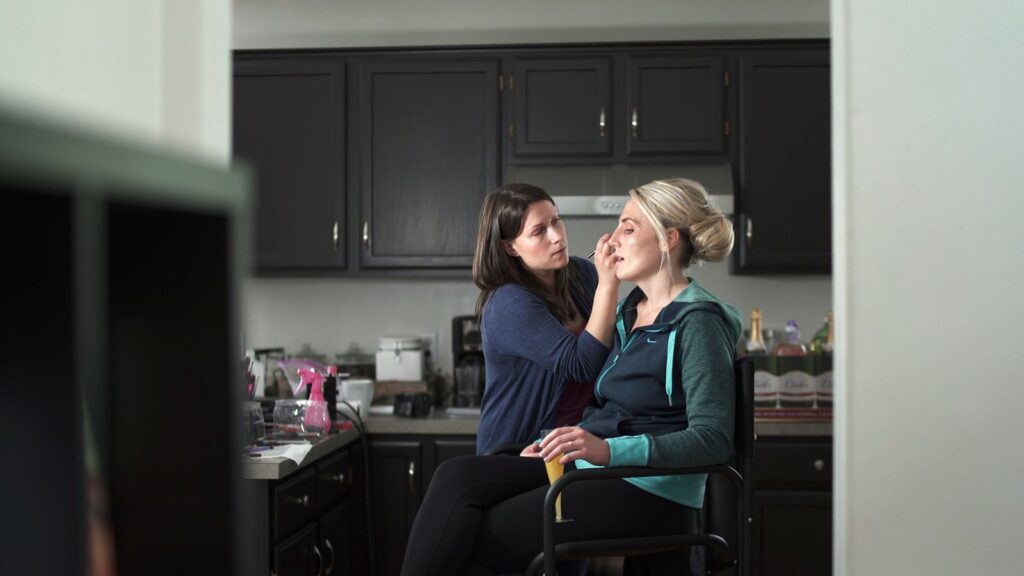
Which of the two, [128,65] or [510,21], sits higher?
[510,21]

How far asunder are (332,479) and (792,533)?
1.65 meters

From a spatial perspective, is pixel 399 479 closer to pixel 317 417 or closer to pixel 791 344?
pixel 317 417

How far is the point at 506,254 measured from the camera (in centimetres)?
240

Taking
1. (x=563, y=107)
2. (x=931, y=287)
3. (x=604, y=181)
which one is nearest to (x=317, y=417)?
(x=604, y=181)

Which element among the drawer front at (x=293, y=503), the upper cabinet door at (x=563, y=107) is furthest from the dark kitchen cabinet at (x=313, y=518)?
the upper cabinet door at (x=563, y=107)

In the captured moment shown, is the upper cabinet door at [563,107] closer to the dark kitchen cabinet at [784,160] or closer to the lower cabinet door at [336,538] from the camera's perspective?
the dark kitchen cabinet at [784,160]

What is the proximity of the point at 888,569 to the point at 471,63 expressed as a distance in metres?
2.40

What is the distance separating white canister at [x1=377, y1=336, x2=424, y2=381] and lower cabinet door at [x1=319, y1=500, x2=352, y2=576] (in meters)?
0.64

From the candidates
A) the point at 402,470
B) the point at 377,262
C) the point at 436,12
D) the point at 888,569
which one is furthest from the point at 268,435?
the point at 436,12

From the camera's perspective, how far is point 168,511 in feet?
1.24

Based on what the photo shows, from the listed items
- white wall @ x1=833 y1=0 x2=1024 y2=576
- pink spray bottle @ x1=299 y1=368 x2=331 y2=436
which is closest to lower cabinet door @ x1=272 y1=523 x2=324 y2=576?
pink spray bottle @ x1=299 y1=368 x2=331 y2=436

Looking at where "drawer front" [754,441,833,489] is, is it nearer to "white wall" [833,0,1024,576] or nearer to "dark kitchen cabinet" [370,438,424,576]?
"white wall" [833,0,1024,576]

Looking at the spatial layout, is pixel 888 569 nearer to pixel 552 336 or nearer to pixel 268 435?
pixel 552 336

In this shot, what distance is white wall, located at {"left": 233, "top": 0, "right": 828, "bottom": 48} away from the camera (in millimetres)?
4160
